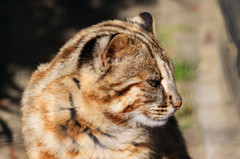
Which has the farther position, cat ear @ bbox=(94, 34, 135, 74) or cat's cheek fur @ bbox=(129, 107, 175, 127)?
cat's cheek fur @ bbox=(129, 107, 175, 127)

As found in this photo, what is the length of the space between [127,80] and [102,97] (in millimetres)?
241

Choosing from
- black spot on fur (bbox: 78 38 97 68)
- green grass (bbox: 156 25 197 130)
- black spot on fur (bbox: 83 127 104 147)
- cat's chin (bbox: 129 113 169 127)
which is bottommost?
green grass (bbox: 156 25 197 130)

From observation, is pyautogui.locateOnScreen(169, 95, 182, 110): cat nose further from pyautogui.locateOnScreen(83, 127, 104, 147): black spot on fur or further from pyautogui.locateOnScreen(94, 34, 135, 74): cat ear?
pyautogui.locateOnScreen(83, 127, 104, 147): black spot on fur

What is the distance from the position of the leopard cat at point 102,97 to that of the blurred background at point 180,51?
145cm

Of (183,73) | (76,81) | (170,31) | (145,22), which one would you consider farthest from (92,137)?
(170,31)

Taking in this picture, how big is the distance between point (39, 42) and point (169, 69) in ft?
13.5

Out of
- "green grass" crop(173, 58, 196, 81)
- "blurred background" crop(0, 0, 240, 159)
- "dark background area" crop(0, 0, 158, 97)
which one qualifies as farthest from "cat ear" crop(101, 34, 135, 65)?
"dark background area" crop(0, 0, 158, 97)

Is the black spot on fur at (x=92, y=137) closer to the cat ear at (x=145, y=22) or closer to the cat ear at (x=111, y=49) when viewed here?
the cat ear at (x=111, y=49)

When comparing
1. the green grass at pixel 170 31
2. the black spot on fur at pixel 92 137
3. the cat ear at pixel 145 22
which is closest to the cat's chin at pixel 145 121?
the black spot on fur at pixel 92 137

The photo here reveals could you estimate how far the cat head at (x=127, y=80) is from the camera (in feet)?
11.9

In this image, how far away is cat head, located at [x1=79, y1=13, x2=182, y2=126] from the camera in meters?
3.63

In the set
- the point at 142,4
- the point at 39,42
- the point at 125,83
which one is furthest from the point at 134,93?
the point at 142,4

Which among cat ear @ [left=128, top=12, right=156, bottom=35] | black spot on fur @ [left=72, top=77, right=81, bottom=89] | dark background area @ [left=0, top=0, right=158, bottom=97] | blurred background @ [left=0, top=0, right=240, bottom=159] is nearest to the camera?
black spot on fur @ [left=72, top=77, right=81, bottom=89]

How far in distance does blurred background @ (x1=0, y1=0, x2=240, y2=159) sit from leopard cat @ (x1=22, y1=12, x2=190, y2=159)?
4.77 feet
